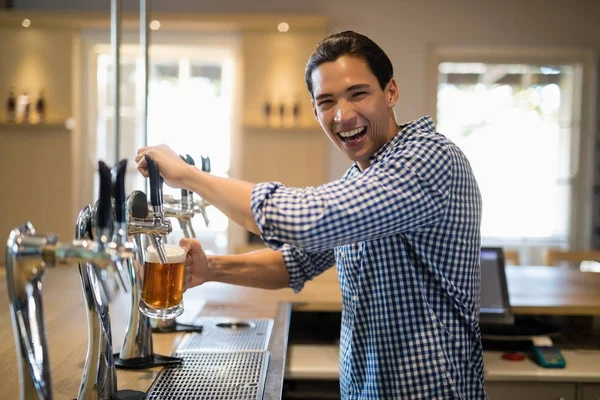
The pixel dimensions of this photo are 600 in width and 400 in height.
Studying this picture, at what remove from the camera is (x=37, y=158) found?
530 cm

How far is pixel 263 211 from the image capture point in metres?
1.11

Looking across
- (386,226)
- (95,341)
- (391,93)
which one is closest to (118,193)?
(95,341)

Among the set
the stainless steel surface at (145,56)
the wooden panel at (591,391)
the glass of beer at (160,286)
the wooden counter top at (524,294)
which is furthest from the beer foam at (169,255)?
the wooden panel at (591,391)

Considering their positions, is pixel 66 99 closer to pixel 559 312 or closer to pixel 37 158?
pixel 37 158

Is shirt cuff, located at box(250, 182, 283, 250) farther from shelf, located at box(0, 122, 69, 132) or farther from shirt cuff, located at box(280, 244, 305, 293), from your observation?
shelf, located at box(0, 122, 69, 132)

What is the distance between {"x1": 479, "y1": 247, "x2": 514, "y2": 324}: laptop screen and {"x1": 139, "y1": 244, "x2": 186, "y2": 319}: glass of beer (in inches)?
49.6

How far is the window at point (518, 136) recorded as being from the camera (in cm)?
575

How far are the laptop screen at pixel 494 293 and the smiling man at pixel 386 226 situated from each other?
86 centimetres

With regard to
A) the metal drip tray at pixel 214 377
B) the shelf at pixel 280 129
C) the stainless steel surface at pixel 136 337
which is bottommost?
the metal drip tray at pixel 214 377

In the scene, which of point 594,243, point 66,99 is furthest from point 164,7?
point 594,243

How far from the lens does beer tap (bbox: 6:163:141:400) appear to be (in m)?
0.82

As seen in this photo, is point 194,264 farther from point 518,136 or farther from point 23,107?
point 518,136

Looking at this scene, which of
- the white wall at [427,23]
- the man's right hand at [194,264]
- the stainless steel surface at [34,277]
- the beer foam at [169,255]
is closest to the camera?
the stainless steel surface at [34,277]

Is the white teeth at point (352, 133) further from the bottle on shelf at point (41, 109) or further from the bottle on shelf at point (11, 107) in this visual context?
the bottle on shelf at point (11, 107)
